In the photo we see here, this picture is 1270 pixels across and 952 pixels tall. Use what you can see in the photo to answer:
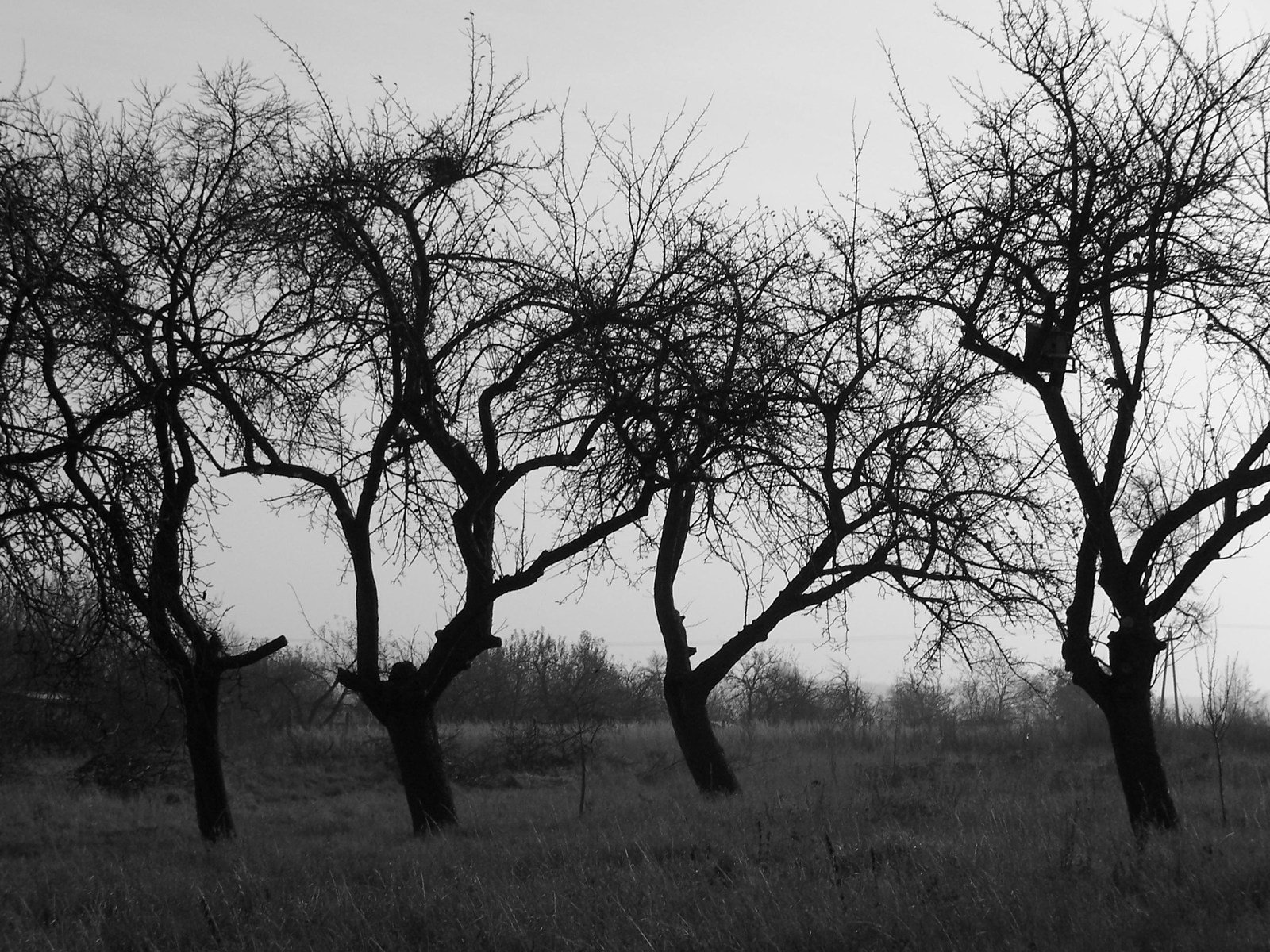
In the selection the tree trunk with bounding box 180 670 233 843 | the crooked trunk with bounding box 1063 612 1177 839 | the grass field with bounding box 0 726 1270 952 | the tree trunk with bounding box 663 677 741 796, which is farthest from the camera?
the tree trunk with bounding box 663 677 741 796

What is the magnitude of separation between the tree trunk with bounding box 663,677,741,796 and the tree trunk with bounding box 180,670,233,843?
5215 mm

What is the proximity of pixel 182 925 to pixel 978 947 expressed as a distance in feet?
14.6

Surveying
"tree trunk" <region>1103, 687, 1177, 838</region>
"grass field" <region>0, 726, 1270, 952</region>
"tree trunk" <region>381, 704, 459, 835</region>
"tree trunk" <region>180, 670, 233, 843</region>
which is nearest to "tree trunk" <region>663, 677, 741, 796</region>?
"grass field" <region>0, 726, 1270, 952</region>

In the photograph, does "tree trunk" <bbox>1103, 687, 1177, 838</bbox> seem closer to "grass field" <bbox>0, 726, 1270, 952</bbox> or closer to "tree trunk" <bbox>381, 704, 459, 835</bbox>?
"grass field" <bbox>0, 726, 1270, 952</bbox>

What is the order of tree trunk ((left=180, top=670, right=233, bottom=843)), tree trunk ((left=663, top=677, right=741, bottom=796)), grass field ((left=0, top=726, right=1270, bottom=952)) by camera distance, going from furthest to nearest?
→ tree trunk ((left=663, top=677, right=741, bottom=796)) → tree trunk ((left=180, top=670, right=233, bottom=843)) → grass field ((left=0, top=726, right=1270, bottom=952))

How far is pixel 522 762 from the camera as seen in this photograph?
24359 mm

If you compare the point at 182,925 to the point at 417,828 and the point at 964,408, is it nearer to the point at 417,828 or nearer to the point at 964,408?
the point at 417,828

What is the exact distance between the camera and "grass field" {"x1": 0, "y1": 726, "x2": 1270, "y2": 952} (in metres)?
5.50

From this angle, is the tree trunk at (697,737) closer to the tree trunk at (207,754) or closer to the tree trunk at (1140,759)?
the tree trunk at (207,754)

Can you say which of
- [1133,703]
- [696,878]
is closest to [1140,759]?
[1133,703]

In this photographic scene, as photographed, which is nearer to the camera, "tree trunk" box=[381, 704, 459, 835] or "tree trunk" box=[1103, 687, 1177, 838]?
"tree trunk" box=[1103, 687, 1177, 838]

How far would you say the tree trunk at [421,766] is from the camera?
37.5ft

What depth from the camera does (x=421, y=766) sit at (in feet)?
38.1

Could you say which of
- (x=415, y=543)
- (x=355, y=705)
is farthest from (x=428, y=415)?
(x=355, y=705)
